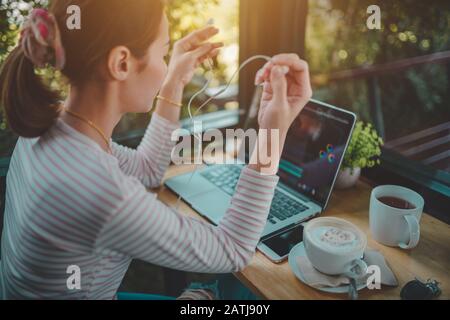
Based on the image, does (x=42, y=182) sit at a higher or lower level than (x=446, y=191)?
higher

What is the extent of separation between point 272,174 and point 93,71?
432 millimetres

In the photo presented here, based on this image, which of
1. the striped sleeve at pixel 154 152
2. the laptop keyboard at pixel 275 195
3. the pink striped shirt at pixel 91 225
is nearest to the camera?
the pink striped shirt at pixel 91 225

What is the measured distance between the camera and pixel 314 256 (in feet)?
2.65

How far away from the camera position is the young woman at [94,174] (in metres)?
0.67

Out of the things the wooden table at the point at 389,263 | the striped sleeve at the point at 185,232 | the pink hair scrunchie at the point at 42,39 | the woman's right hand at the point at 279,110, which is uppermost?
the pink hair scrunchie at the point at 42,39

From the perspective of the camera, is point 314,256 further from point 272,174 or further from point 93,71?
point 93,71

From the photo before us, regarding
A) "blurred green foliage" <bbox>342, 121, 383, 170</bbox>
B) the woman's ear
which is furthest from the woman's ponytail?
"blurred green foliage" <bbox>342, 121, 383, 170</bbox>

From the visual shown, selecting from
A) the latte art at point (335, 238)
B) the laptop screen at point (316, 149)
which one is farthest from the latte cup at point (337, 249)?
the laptop screen at point (316, 149)

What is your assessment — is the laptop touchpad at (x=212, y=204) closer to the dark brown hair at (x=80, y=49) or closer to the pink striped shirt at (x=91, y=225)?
the pink striped shirt at (x=91, y=225)

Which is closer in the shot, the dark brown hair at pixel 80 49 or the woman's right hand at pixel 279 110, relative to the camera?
the dark brown hair at pixel 80 49

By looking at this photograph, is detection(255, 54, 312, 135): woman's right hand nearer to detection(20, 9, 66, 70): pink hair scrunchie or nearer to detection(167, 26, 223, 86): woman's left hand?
detection(167, 26, 223, 86): woman's left hand

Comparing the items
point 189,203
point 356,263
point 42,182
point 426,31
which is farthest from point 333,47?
point 42,182

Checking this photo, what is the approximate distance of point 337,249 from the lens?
30.8 inches

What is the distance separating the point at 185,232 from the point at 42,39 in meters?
0.46
